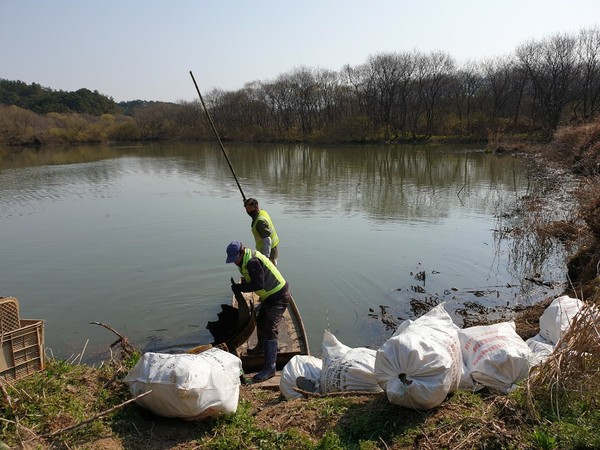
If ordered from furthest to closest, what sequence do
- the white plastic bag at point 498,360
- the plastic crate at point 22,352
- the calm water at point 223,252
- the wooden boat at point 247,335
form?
the calm water at point 223,252 → the wooden boat at point 247,335 → the white plastic bag at point 498,360 → the plastic crate at point 22,352

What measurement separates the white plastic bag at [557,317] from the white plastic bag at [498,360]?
0.94 metres

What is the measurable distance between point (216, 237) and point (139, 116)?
68.7m

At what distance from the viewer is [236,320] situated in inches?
245

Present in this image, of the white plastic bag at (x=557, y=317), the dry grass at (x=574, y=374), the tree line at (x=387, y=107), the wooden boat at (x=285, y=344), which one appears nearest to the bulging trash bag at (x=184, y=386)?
the wooden boat at (x=285, y=344)

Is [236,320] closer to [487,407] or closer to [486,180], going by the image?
[487,407]

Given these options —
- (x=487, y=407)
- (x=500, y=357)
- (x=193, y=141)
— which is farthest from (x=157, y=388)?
(x=193, y=141)

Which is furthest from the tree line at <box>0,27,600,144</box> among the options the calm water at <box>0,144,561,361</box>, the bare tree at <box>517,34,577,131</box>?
the calm water at <box>0,144,561,361</box>

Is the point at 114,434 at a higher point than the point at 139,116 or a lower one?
lower

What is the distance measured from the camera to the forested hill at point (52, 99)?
94938mm

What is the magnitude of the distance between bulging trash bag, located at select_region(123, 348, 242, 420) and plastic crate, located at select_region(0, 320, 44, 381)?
94 centimetres

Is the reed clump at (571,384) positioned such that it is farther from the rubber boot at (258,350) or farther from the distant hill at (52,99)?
the distant hill at (52,99)

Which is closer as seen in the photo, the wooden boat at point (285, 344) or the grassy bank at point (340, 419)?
the grassy bank at point (340, 419)

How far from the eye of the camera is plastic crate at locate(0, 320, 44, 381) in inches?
146

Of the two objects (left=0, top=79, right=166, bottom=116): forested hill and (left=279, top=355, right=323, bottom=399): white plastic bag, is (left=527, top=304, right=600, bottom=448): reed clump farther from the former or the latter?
(left=0, top=79, right=166, bottom=116): forested hill
